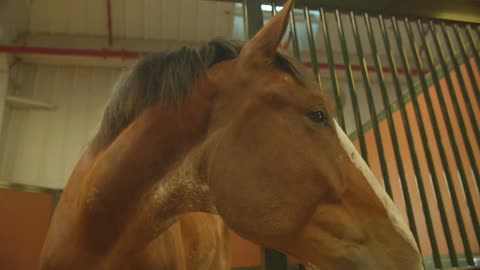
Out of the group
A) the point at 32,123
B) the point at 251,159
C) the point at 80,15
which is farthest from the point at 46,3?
the point at 251,159

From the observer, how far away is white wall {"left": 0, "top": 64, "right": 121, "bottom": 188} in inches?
205

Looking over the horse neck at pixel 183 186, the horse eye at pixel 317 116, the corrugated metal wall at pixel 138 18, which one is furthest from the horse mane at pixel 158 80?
the corrugated metal wall at pixel 138 18

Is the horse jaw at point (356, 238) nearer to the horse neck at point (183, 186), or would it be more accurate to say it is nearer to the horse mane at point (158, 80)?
the horse neck at point (183, 186)

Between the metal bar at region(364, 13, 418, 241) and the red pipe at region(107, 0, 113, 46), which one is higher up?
the red pipe at region(107, 0, 113, 46)

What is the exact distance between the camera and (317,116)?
0.90 metres

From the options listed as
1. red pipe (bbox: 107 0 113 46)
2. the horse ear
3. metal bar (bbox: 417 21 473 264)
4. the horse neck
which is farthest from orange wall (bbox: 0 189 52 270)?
red pipe (bbox: 107 0 113 46)

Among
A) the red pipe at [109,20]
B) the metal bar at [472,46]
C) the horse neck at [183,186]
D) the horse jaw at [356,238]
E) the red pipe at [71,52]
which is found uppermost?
the red pipe at [109,20]

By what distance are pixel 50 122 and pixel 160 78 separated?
17.2 feet

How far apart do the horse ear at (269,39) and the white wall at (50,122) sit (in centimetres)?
479

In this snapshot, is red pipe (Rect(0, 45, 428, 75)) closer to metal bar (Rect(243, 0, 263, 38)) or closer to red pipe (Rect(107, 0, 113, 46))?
red pipe (Rect(107, 0, 113, 46))

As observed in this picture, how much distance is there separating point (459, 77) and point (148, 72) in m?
1.38

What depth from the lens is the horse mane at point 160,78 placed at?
3.15 feet

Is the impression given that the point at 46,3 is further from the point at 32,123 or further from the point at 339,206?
the point at 339,206

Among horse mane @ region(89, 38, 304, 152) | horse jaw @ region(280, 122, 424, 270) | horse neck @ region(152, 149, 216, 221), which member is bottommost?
horse jaw @ region(280, 122, 424, 270)
